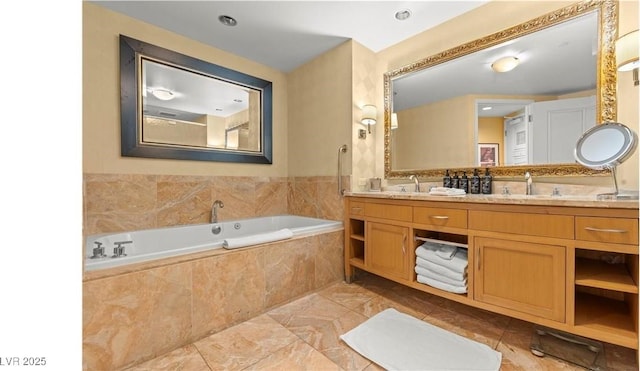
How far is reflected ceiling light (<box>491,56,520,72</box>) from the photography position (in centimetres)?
184

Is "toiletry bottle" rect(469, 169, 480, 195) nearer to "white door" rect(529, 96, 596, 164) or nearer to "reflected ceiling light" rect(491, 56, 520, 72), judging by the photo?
"white door" rect(529, 96, 596, 164)

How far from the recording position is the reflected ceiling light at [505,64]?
184 cm

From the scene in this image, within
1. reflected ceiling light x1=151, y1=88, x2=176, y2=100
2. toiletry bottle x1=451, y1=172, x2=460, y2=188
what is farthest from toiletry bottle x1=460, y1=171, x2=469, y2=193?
reflected ceiling light x1=151, y1=88, x2=176, y2=100

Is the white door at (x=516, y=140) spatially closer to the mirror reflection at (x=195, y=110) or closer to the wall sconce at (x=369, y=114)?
the wall sconce at (x=369, y=114)

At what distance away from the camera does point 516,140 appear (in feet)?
5.92

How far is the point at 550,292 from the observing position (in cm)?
128

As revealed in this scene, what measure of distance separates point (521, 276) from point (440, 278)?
443mm

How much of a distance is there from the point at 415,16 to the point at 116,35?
8.00ft

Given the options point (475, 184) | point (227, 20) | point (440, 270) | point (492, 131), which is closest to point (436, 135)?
point (492, 131)

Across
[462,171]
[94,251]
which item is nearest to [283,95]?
[462,171]

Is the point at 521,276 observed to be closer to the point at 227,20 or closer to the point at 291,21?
the point at 291,21

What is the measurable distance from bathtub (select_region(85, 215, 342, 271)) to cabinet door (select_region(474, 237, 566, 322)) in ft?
3.93

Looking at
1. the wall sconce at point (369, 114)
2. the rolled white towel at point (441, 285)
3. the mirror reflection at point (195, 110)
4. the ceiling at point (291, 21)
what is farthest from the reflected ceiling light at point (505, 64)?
the mirror reflection at point (195, 110)
